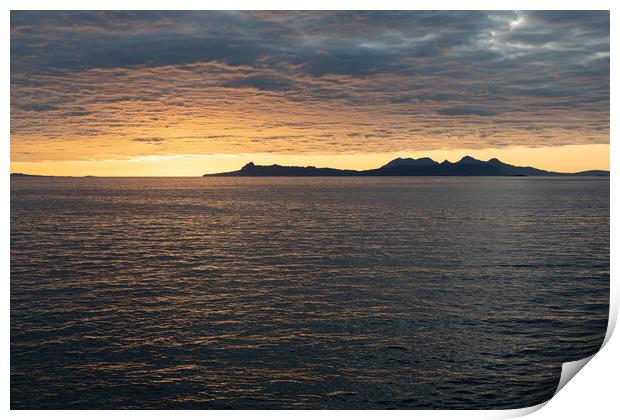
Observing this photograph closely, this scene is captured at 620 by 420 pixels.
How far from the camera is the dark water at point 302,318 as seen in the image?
11656mm

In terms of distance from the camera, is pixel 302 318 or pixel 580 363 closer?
pixel 580 363

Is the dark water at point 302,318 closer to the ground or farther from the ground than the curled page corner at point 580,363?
closer to the ground

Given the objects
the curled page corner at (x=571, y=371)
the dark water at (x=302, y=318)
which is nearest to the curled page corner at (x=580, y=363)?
the curled page corner at (x=571, y=371)

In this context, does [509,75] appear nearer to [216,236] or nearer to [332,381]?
[216,236]

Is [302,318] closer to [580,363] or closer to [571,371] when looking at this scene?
[571,371]

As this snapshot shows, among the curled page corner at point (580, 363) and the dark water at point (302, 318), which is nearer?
the curled page corner at point (580, 363)

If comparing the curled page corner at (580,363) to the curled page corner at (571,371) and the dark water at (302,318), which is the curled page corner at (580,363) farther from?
the dark water at (302,318)

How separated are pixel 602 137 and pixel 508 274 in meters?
8.53

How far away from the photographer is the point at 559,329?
1523 centimetres

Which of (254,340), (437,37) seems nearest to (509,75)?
(437,37)

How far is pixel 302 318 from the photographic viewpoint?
51.6 ft

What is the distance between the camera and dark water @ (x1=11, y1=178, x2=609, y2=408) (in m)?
11.7

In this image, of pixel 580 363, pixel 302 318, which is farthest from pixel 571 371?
pixel 302 318

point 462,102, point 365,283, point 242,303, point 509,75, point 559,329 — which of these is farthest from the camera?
point 462,102
